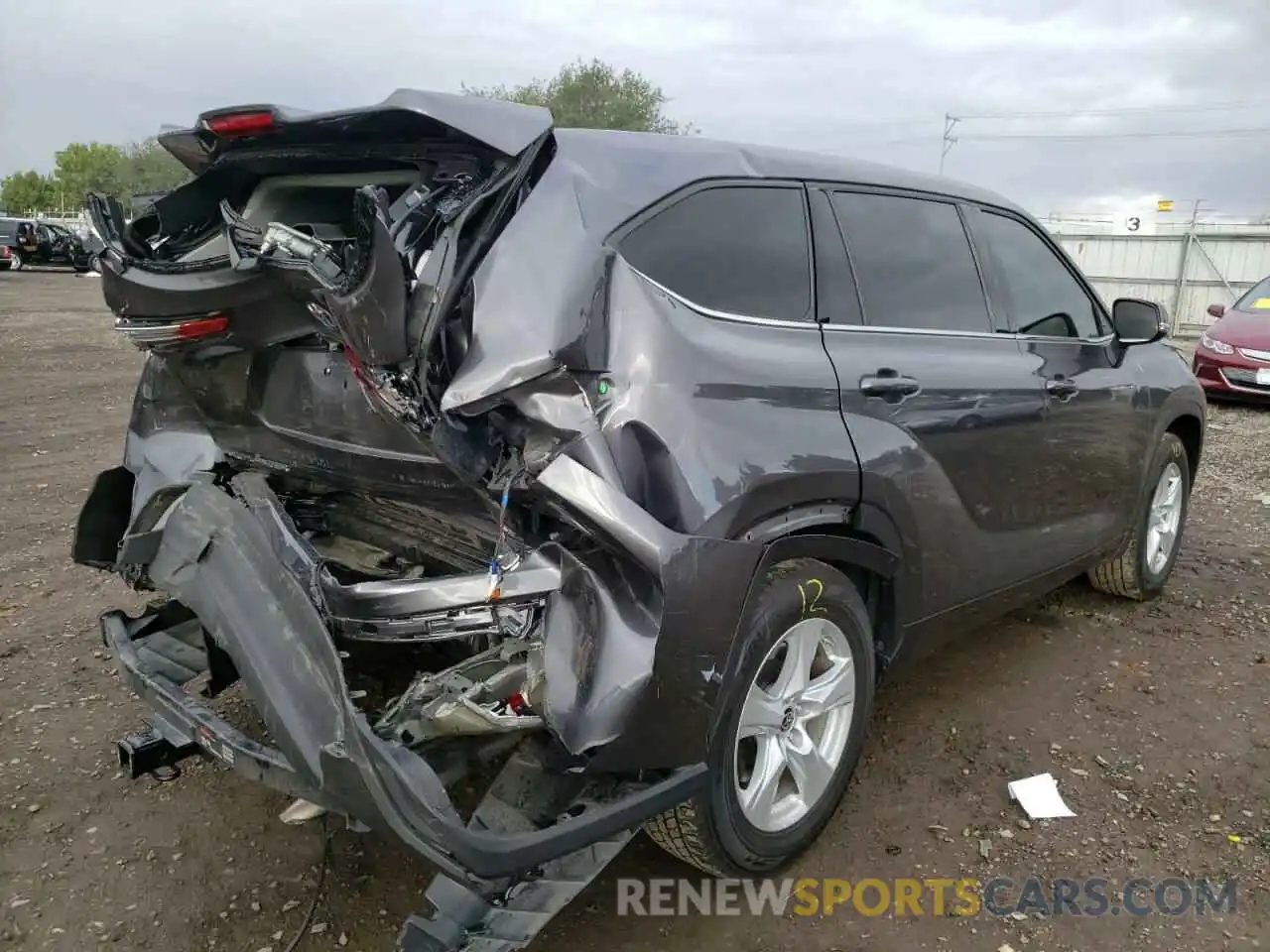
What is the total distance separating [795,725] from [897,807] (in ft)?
2.29

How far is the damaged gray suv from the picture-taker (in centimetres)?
224

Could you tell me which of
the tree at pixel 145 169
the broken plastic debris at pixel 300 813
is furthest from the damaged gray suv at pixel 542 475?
the tree at pixel 145 169

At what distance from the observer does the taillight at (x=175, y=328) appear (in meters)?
2.99

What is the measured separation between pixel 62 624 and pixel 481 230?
3.29m

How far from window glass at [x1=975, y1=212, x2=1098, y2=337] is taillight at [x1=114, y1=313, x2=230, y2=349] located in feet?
9.01

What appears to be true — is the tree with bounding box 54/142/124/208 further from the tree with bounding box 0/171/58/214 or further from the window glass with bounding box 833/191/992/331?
the window glass with bounding box 833/191/992/331

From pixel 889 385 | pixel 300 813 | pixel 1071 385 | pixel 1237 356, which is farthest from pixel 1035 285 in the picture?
pixel 1237 356

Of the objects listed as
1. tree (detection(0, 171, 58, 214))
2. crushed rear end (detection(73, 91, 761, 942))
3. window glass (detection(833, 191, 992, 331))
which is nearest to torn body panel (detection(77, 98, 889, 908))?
crushed rear end (detection(73, 91, 761, 942))

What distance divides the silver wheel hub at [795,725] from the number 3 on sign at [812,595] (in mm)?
38

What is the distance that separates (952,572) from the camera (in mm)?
3334

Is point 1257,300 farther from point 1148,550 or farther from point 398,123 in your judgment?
point 398,123

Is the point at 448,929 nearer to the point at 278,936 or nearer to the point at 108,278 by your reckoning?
the point at 278,936

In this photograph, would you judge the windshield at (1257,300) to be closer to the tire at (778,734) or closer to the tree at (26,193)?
the tire at (778,734)

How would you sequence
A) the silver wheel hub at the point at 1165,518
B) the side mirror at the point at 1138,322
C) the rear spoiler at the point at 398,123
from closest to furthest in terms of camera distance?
the rear spoiler at the point at 398,123
the side mirror at the point at 1138,322
the silver wheel hub at the point at 1165,518
